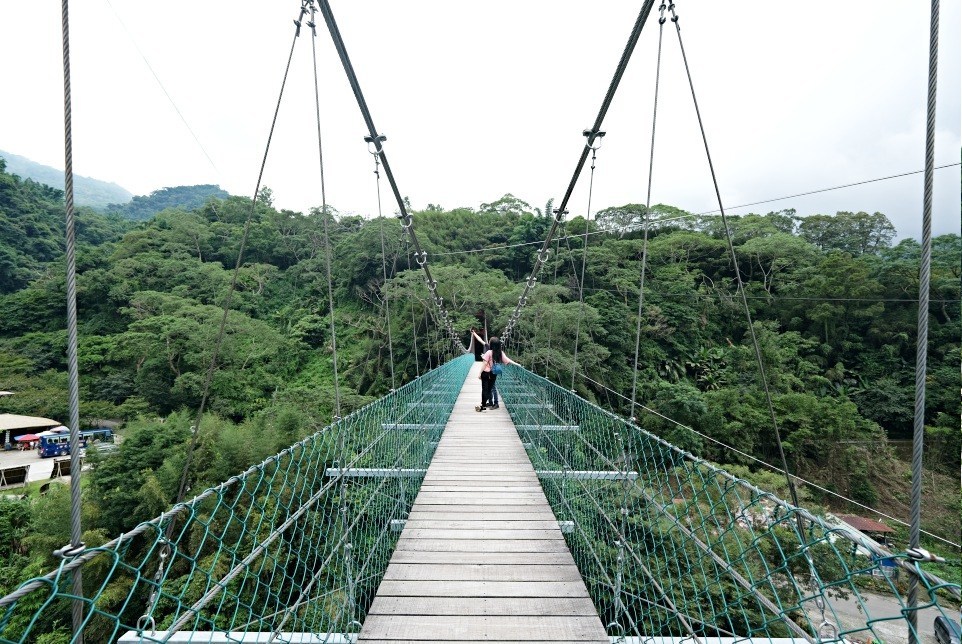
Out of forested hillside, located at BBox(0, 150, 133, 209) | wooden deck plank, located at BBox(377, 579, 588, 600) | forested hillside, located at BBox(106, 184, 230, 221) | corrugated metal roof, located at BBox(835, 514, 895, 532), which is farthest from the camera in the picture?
forested hillside, located at BBox(0, 150, 133, 209)

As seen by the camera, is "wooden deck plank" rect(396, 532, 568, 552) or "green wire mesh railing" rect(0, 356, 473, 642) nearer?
"green wire mesh railing" rect(0, 356, 473, 642)

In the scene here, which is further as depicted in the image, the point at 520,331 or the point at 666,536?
the point at 520,331

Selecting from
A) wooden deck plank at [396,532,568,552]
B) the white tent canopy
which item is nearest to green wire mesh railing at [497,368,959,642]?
wooden deck plank at [396,532,568,552]

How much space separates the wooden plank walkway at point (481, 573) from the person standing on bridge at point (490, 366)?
1506 millimetres

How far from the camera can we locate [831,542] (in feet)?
2.04

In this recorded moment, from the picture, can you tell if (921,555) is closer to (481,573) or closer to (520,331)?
(481,573)

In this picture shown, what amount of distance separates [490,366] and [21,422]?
13.2 m

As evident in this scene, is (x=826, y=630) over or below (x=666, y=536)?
over

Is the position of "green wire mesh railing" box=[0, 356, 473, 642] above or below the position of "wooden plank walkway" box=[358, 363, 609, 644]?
above

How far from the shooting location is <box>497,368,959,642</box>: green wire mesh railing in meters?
0.67

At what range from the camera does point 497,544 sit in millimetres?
1666

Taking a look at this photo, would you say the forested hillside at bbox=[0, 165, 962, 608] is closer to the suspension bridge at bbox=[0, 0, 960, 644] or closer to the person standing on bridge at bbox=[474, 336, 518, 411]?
the person standing on bridge at bbox=[474, 336, 518, 411]

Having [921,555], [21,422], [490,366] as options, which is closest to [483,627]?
[921,555]

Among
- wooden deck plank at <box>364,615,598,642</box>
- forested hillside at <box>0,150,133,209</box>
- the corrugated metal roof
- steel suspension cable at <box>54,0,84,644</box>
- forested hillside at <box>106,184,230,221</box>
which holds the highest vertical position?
forested hillside at <box>0,150,133,209</box>
